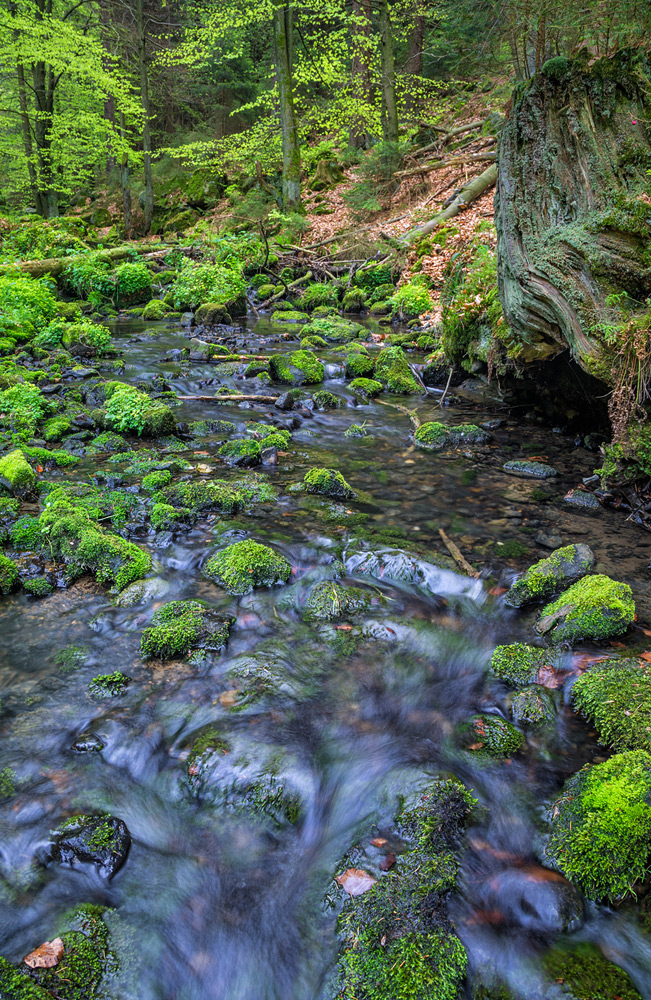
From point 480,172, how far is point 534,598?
A: 16182 millimetres

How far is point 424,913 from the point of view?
7.84 feet

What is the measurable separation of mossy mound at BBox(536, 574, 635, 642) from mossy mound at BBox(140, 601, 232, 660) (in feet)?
7.87

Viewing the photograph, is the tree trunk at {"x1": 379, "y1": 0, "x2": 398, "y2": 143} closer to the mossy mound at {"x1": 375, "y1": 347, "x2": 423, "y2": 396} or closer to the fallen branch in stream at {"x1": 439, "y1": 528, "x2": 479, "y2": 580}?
the mossy mound at {"x1": 375, "y1": 347, "x2": 423, "y2": 396}

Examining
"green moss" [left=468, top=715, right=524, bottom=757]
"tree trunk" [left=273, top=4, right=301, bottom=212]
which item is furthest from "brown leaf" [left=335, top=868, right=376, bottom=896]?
"tree trunk" [left=273, top=4, right=301, bottom=212]

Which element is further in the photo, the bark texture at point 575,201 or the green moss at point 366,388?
the green moss at point 366,388

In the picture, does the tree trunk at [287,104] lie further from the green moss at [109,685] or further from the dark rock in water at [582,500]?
the green moss at [109,685]

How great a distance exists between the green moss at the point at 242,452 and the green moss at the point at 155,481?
3.24 feet

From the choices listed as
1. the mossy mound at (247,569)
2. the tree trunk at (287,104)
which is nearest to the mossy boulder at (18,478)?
the mossy mound at (247,569)

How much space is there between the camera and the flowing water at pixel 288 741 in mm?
2451

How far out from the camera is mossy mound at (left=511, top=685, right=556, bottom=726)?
133 inches

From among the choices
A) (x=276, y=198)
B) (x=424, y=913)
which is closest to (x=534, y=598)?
(x=424, y=913)

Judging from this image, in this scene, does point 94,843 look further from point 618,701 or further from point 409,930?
point 618,701

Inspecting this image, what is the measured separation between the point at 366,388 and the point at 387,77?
49.0 feet

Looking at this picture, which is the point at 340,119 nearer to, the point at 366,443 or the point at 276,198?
the point at 276,198
